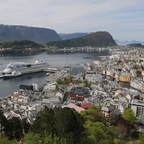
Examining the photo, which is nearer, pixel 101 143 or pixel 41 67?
pixel 101 143

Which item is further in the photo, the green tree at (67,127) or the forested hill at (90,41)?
the forested hill at (90,41)

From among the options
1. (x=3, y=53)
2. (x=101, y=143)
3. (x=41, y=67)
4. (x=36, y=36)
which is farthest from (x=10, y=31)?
(x=101, y=143)

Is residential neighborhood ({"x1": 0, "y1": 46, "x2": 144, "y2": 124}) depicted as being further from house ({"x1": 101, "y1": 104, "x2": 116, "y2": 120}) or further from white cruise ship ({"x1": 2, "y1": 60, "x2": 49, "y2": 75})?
white cruise ship ({"x1": 2, "y1": 60, "x2": 49, "y2": 75})

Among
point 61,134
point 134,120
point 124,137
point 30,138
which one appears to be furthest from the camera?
point 134,120

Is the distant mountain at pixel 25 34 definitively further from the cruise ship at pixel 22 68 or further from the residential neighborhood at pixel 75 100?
the residential neighborhood at pixel 75 100

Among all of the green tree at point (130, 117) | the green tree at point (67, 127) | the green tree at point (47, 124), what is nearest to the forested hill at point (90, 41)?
the green tree at point (130, 117)

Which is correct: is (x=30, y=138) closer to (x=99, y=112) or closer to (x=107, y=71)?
(x=99, y=112)

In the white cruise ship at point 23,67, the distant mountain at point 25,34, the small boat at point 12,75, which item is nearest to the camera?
the small boat at point 12,75

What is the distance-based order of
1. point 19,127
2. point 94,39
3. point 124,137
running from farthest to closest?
point 94,39, point 124,137, point 19,127
